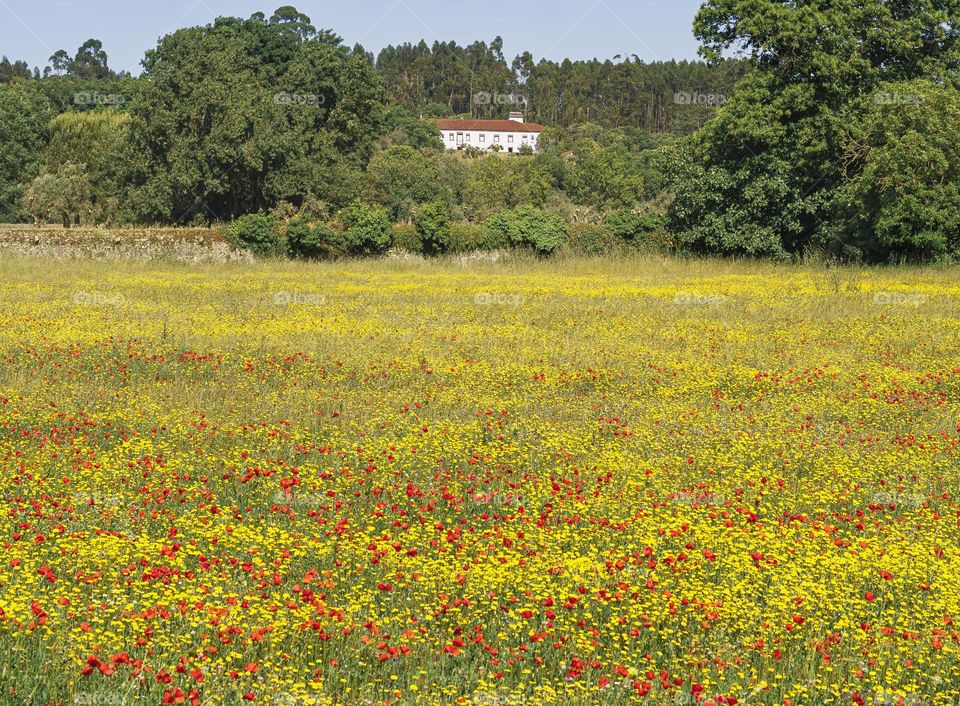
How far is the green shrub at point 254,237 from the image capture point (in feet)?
142

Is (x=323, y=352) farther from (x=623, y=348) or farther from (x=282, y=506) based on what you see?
(x=282, y=506)

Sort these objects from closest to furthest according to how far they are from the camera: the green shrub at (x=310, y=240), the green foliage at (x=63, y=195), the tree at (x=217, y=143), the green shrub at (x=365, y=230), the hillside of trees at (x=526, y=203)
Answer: the hillside of trees at (x=526, y=203) → the green shrub at (x=365, y=230) → the green shrub at (x=310, y=240) → the tree at (x=217, y=143) → the green foliage at (x=63, y=195)

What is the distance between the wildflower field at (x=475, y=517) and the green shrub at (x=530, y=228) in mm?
24184

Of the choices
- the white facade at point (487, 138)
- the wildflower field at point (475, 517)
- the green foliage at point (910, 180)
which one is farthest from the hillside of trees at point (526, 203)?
the white facade at point (487, 138)

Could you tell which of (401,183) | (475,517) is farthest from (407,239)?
(475,517)

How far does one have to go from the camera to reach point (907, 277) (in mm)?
31828

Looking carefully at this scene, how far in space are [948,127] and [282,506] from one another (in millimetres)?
32864

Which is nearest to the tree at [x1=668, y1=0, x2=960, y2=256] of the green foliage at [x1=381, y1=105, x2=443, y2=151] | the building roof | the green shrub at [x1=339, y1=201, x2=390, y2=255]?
the green shrub at [x1=339, y1=201, x2=390, y2=255]

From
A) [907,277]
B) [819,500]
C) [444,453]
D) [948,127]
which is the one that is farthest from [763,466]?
[948,127]

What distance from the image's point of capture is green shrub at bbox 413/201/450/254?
1716 inches

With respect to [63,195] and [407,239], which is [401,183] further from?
[407,239]

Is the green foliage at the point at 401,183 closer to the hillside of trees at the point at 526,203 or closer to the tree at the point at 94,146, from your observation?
the hillside of trees at the point at 526,203

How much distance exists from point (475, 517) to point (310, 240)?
35980 mm

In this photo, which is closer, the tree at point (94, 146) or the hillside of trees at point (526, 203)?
the hillside of trees at point (526, 203)
